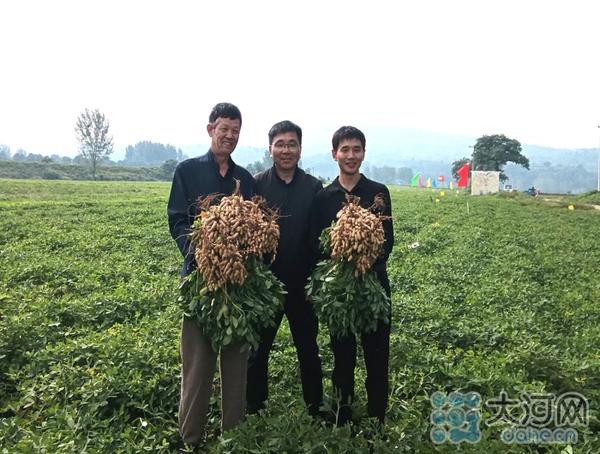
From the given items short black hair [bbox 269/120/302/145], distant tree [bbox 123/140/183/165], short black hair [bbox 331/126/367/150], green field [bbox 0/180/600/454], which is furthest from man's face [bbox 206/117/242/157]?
distant tree [bbox 123/140/183/165]

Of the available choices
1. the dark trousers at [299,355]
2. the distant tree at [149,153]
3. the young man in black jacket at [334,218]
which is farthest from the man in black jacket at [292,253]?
the distant tree at [149,153]

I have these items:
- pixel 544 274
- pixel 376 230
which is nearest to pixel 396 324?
pixel 376 230

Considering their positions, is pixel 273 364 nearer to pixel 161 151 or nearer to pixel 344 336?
pixel 344 336

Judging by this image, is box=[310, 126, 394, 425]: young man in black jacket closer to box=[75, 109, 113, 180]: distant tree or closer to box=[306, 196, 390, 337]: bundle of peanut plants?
box=[306, 196, 390, 337]: bundle of peanut plants

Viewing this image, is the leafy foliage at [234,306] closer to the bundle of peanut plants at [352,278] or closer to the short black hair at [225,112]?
the bundle of peanut plants at [352,278]

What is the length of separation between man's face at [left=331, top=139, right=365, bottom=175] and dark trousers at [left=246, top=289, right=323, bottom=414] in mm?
1095

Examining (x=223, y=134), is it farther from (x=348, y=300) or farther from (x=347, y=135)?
(x=348, y=300)

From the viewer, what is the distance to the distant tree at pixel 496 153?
73750 millimetres

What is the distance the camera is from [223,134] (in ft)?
12.2

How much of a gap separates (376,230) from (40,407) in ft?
11.5

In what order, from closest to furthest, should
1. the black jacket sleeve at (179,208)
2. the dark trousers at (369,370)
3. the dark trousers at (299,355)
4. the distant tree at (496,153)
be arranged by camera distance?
the black jacket sleeve at (179,208) → the dark trousers at (369,370) → the dark trousers at (299,355) → the distant tree at (496,153)

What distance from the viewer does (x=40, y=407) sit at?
422 centimetres

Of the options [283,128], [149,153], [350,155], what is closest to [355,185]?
[350,155]

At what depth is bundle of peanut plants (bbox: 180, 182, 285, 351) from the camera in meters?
3.27
